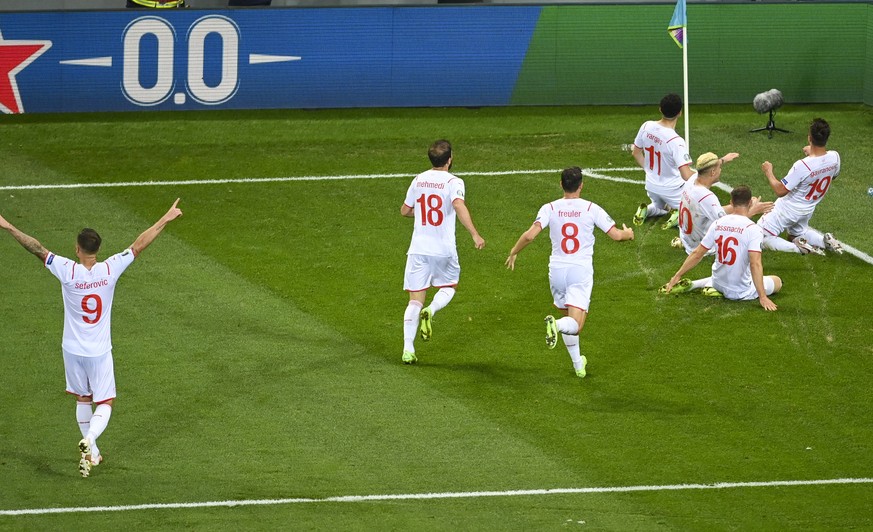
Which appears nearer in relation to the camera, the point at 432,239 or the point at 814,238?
the point at 432,239

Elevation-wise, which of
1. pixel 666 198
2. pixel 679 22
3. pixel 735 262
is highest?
pixel 679 22

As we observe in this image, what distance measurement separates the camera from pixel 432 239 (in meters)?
14.2

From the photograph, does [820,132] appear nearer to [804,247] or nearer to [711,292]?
[804,247]

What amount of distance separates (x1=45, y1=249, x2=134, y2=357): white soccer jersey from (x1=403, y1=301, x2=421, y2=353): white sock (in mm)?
3429

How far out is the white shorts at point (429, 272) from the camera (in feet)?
46.7

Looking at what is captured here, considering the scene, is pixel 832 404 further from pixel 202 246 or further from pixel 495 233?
pixel 202 246

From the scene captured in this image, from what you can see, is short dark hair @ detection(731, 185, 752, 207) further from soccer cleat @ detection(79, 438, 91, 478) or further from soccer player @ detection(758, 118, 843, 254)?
soccer cleat @ detection(79, 438, 91, 478)

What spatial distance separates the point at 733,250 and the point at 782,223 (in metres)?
2.31

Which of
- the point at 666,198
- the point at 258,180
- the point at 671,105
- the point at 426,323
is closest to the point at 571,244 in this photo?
the point at 426,323

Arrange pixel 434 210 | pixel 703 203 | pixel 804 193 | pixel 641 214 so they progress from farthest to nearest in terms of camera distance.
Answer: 1. pixel 641 214
2. pixel 804 193
3. pixel 703 203
4. pixel 434 210

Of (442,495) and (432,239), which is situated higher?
(432,239)

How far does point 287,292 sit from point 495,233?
3294mm

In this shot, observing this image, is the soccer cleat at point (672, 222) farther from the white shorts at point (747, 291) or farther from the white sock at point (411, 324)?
the white sock at point (411, 324)

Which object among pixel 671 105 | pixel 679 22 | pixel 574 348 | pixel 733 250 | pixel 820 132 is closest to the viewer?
pixel 574 348
